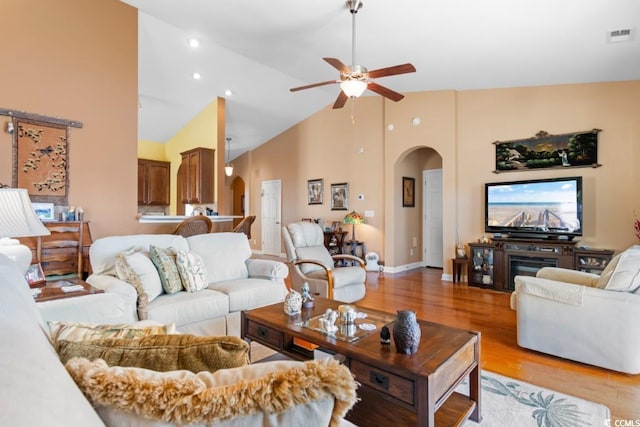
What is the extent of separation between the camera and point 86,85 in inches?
168

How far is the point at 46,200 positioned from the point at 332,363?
15.4 feet

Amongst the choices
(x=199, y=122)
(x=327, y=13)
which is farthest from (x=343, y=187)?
(x=327, y=13)

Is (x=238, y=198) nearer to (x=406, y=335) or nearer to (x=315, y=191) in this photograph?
(x=315, y=191)

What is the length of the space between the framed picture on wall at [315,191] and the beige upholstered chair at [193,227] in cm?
318

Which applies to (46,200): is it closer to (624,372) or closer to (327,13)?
(327,13)

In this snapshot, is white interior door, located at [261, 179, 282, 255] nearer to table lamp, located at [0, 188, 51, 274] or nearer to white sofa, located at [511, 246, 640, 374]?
white sofa, located at [511, 246, 640, 374]

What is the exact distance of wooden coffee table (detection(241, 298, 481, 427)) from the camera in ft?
4.82

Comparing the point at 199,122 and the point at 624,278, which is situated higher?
the point at 199,122

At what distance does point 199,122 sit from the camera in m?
7.04

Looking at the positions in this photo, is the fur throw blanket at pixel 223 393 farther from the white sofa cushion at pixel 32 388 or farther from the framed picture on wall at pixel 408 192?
the framed picture on wall at pixel 408 192

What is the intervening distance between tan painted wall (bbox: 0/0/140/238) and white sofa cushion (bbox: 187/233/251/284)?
6.53 feet

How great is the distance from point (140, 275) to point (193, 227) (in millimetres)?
2362

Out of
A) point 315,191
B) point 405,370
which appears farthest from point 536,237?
point 315,191

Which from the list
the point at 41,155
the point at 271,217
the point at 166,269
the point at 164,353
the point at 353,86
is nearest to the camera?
the point at 164,353
